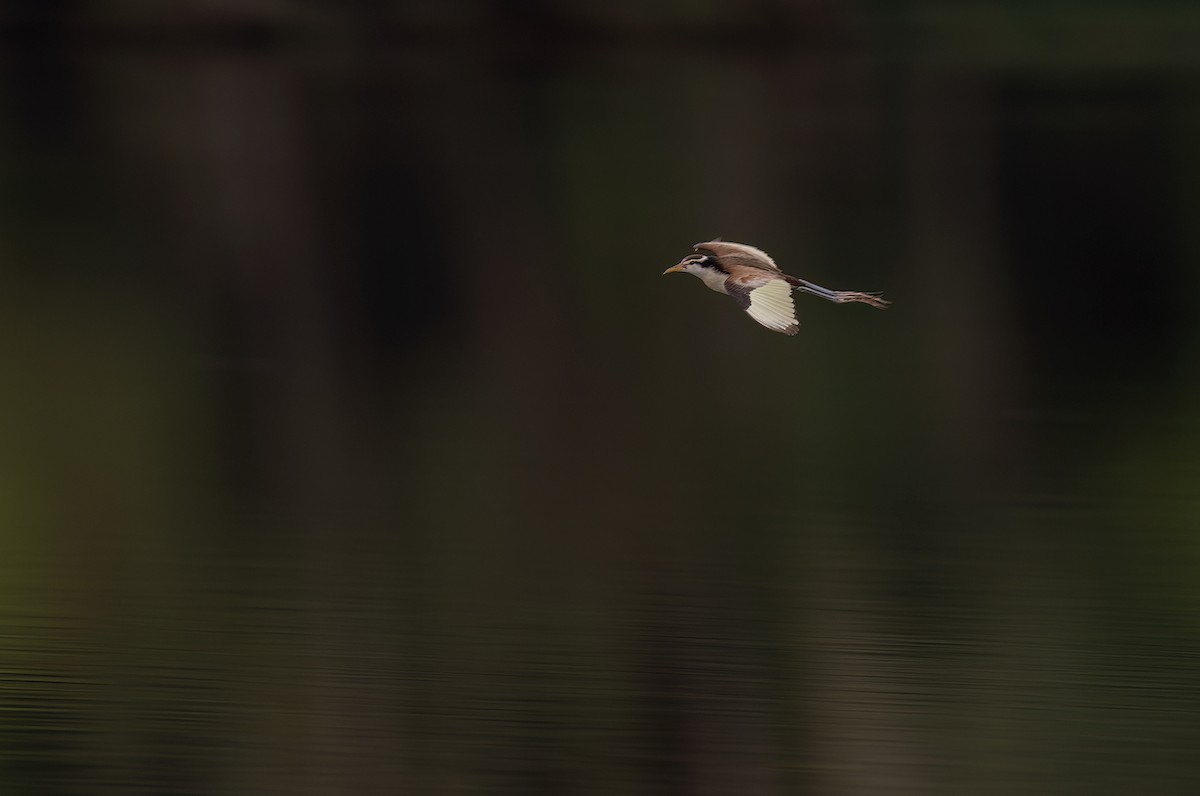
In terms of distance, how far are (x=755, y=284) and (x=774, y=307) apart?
0.22 metres

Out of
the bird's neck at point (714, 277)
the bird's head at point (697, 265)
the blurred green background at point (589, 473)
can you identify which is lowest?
the blurred green background at point (589, 473)

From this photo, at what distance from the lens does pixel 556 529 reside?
313 inches

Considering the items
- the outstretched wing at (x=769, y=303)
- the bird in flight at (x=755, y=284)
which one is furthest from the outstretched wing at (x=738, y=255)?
the outstretched wing at (x=769, y=303)

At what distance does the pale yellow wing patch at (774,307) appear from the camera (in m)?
5.59

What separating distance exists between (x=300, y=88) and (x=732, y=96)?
6.10 meters

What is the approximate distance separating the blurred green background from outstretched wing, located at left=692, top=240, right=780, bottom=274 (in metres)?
1.42

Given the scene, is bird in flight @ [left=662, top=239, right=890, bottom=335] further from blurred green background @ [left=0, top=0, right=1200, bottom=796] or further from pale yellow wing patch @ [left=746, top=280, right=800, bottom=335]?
blurred green background @ [left=0, top=0, right=1200, bottom=796]

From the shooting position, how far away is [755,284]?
5.96 metres

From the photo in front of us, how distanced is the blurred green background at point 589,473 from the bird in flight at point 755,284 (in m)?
1.39

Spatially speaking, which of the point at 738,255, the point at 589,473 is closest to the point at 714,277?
the point at 738,255

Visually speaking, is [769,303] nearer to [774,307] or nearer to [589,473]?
[774,307]

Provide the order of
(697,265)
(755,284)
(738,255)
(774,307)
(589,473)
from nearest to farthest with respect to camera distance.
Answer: (774,307) → (755,284) → (697,265) → (738,255) → (589,473)

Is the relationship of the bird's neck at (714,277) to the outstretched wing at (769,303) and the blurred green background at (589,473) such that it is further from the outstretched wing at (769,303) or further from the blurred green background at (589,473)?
the blurred green background at (589,473)

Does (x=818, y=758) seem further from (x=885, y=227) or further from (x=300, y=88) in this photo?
(x=300, y=88)
